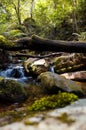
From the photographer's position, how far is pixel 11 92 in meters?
8.70

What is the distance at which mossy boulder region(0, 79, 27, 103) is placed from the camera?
8.52 meters

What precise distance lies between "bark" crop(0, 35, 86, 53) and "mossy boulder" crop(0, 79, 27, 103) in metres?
3.87

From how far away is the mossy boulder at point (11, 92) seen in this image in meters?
8.52

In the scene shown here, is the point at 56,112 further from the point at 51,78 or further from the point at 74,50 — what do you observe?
the point at 51,78

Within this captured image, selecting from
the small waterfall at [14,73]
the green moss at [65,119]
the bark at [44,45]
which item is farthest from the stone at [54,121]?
the small waterfall at [14,73]

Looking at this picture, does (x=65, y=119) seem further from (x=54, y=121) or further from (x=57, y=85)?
(x=57, y=85)

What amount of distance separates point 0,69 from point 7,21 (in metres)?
14.6

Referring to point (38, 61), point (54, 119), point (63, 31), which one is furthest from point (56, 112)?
point (63, 31)

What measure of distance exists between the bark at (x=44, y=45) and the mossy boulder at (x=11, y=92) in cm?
387

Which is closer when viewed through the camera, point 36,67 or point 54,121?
point 54,121

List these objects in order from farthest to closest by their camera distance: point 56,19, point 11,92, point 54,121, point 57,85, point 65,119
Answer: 1. point 56,19
2. point 57,85
3. point 11,92
4. point 65,119
5. point 54,121

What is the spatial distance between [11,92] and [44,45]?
4126 mm

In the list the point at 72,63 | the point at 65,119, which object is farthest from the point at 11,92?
the point at 72,63

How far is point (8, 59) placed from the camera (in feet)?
61.4
